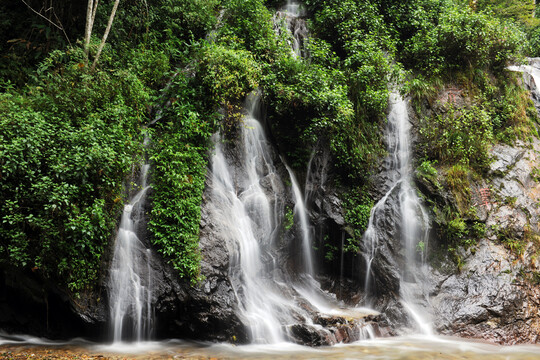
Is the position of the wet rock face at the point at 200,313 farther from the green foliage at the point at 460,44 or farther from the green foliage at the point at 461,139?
the green foliage at the point at 460,44

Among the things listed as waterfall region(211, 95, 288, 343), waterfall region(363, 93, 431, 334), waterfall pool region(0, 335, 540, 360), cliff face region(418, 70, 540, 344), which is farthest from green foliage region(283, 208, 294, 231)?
cliff face region(418, 70, 540, 344)

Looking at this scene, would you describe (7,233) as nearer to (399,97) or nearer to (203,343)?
(203,343)

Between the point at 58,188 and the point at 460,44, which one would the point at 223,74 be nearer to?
the point at 58,188

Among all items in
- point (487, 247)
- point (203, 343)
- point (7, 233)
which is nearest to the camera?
point (7, 233)

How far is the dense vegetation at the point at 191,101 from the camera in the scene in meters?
6.40

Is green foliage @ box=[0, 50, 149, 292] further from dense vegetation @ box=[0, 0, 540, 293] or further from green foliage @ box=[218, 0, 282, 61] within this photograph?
green foliage @ box=[218, 0, 282, 61]

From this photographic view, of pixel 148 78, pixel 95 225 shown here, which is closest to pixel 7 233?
pixel 95 225

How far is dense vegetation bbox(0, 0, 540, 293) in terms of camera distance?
6.40 m

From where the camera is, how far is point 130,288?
6.67 metres

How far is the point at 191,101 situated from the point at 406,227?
640cm

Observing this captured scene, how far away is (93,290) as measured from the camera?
654 centimetres

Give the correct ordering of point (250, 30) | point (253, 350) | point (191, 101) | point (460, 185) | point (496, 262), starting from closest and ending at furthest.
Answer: point (253, 350)
point (191, 101)
point (496, 262)
point (460, 185)
point (250, 30)

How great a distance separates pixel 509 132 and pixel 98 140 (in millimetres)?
12141

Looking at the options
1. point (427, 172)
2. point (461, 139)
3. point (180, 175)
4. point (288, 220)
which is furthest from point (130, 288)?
point (461, 139)
